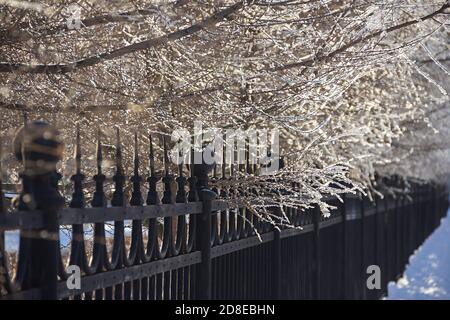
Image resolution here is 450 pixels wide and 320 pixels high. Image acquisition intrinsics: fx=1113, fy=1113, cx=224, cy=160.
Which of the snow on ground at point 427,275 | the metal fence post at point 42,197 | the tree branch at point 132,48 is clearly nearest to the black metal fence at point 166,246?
the metal fence post at point 42,197

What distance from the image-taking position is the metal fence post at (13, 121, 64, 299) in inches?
152

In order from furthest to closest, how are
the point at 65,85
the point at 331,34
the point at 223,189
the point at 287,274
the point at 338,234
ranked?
the point at 338,234
the point at 287,274
the point at 223,189
the point at 331,34
the point at 65,85

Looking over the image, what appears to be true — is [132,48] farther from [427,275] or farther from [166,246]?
[427,275]

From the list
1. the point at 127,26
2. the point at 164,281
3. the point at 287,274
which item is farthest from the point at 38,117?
the point at 287,274

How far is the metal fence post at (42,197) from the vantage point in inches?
152

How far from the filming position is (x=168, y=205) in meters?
5.43

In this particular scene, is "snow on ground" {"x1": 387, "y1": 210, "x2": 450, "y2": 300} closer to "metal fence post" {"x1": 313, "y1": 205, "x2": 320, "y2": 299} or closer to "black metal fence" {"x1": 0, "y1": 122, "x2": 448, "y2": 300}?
"black metal fence" {"x1": 0, "y1": 122, "x2": 448, "y2": 300}

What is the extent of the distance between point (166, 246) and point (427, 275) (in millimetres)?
14241

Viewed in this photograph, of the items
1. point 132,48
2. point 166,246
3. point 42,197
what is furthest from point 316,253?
point 42,197

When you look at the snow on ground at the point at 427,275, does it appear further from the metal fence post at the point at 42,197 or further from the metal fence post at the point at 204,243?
the metal fence post at the point at 42,197

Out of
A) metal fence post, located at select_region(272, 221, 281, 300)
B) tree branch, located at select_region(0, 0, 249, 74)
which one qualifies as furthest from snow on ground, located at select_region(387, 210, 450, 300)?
tree branch, located at select_region(0, 0, 249, 74)

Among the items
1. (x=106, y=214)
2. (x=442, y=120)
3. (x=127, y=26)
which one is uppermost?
(x=442, y=120)
